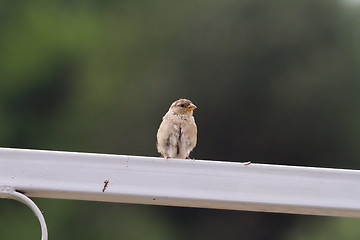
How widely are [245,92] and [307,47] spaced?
181 centimetres

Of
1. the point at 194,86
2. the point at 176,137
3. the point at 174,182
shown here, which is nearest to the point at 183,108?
the point at 176,137

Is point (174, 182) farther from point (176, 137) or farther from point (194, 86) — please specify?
point (194, 86)

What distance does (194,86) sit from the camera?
17.1 meters

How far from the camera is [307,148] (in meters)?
16.2

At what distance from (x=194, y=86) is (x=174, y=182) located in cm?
1482

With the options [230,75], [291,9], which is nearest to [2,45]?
[230,75]

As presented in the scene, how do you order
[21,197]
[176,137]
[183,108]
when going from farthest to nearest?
[183,108], [176,137], [21,197]

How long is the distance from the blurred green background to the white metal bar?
10.9 metres

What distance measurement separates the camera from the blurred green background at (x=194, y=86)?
14945mm

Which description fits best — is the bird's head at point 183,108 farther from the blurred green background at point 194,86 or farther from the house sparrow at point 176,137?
the blurred green background at point 194,86

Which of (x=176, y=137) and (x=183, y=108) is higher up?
(x=183, y=108)

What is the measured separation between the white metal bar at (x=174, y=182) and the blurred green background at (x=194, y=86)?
1092 cm

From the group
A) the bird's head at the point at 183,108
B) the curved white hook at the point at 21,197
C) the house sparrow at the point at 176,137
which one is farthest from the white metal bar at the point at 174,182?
the bird's head at the point at 183,108

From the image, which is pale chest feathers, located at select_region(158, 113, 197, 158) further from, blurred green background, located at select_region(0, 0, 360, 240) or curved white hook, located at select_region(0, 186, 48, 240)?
blurred green background, located at select_region(0, 0, 360, 240)
